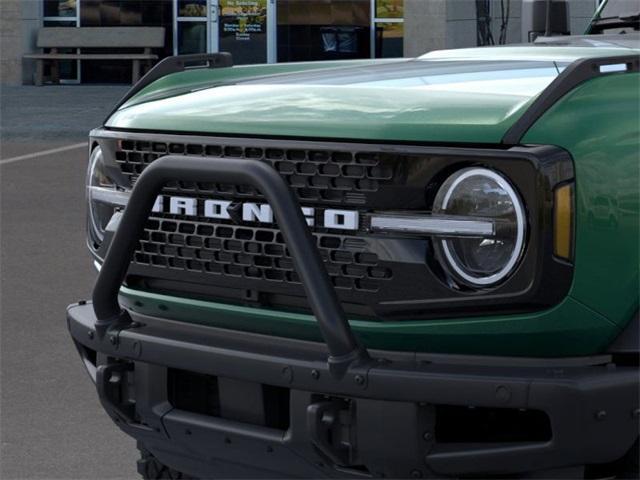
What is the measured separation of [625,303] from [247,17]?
2315 centimetres

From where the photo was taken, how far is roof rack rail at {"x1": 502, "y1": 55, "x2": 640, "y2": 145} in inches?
121

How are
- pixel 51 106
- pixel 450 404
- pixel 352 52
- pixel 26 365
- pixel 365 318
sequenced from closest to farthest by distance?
pixel 450 404 < pixel 365 318 < pixel 26 365 < pixel 51 106 < pixel 352 52

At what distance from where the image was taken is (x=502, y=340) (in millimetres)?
3104

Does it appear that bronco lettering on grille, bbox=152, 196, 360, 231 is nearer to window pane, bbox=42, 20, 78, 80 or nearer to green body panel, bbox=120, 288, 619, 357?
green body panel, bbox=120, 288, 619, 357

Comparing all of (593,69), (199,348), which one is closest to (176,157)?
(199,348)

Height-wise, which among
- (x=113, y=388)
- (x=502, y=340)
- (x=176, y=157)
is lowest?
(x=113, y=388)

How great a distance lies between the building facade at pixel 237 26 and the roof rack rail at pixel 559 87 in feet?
70.0

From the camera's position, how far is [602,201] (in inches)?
120

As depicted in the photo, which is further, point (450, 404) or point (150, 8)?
point (150, 8)

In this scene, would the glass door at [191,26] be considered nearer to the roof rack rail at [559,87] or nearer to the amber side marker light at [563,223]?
the roof rack rail at [559,87]

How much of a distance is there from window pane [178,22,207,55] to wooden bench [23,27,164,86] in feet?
1.59

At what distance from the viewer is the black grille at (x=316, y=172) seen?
10.6ft

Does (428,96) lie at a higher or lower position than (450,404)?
higher

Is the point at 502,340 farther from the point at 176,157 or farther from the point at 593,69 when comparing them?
the point at 176,157
